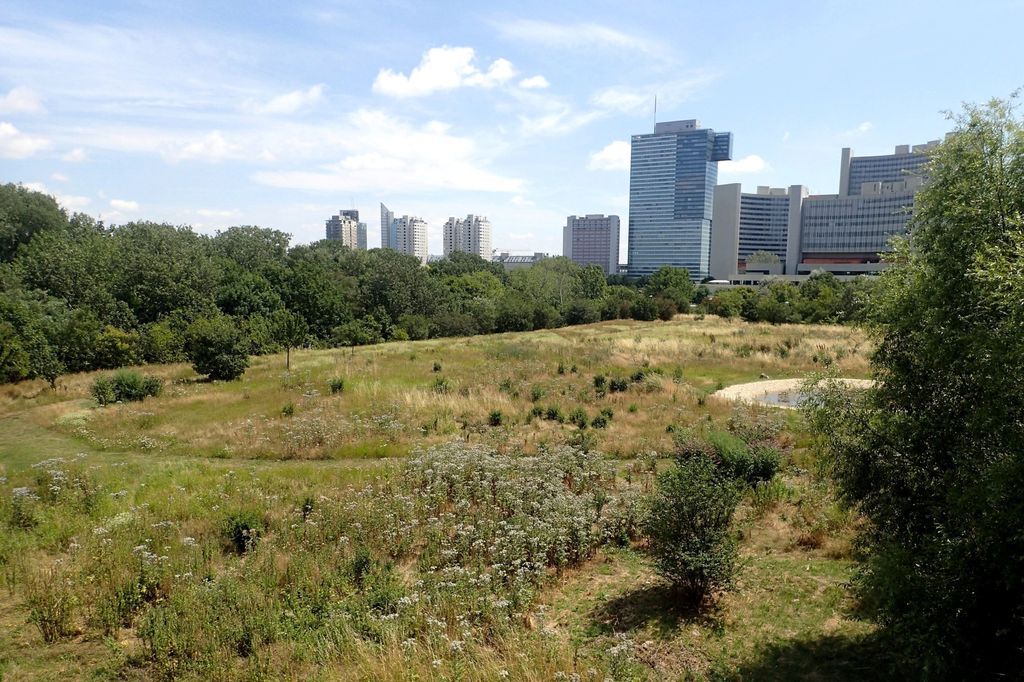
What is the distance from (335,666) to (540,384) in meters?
19.6

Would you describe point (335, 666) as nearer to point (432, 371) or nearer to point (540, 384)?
point (540, 384)

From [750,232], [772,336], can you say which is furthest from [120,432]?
[750,232]

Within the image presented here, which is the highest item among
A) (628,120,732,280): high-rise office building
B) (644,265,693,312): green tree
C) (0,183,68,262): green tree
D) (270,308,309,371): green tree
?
(628,120,732,280): high-rise office building

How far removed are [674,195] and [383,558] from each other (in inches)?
7455

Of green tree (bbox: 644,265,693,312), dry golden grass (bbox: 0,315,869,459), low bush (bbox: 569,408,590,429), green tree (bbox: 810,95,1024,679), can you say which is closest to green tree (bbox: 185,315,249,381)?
dry golden grass (bbox: 0,315,869,459)

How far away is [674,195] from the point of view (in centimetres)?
18338

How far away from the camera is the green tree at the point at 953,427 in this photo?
4.91m

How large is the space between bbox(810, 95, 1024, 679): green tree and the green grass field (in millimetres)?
1862

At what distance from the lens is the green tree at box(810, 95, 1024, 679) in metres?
4.91

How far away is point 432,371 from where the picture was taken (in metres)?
29.3

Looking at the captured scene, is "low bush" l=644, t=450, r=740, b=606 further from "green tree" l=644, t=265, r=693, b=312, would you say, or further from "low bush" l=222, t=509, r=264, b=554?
"green tree" l=644, t=265, r=693, b=312

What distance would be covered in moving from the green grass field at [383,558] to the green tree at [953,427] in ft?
6.11

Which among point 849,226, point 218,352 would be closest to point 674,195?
point 849,226

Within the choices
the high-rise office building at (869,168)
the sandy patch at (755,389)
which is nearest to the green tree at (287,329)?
the sandy patch at (755,389)
